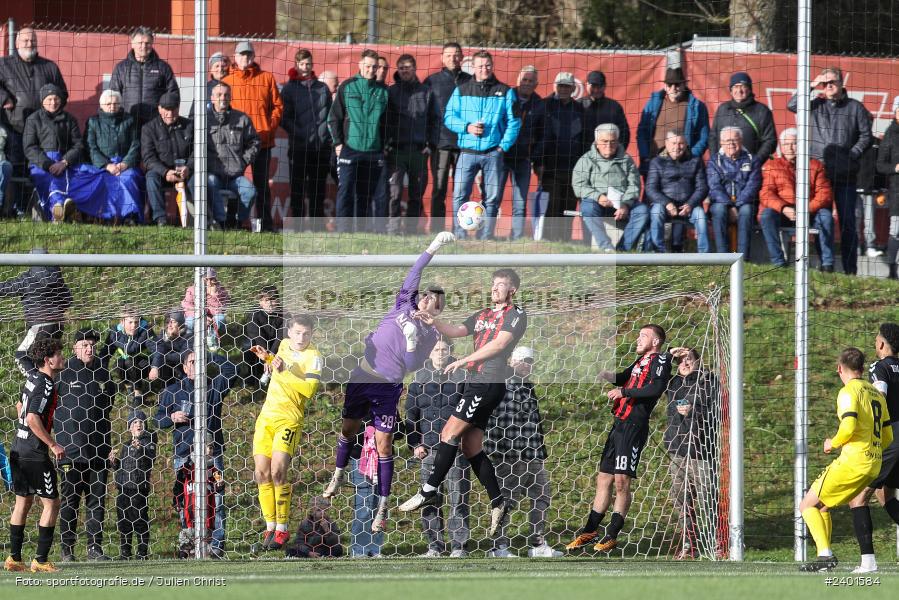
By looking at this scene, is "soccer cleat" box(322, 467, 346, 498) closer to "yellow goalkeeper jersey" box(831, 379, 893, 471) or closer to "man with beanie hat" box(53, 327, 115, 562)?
"man with beanie hat" box(53, 327, 115, 562)

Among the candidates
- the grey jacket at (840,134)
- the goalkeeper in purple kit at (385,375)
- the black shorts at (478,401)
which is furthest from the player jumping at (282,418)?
the grey jacket at (840,134)

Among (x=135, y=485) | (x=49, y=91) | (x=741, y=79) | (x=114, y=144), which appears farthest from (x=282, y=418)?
(x=741, y=79)

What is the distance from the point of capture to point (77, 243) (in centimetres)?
1160

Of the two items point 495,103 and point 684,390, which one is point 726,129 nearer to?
point 495,103

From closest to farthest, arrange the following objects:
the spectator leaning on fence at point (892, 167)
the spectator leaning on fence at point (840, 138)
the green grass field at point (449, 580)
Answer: the green grass field at point (449, 580)
the spectator leaning on fence at point (840, 138)
the spectator leaning on fence at point (892, 167)

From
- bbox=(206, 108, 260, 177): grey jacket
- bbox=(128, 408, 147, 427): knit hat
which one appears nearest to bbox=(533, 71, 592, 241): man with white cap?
bbox=(206, 108, 260, 177): grey jacket

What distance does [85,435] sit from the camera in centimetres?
861

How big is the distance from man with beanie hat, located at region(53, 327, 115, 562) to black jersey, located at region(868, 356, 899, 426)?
5.28 m

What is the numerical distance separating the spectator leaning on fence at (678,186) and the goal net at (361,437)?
2.09m

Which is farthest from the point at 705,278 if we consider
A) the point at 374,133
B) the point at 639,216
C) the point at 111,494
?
the point at 111,494

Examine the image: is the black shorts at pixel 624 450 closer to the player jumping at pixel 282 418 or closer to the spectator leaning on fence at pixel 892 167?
the player jumping at pixel 282 418

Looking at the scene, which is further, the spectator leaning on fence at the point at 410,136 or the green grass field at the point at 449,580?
the spectator leaning on fence at the point at 410,136

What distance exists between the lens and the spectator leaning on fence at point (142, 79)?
37.5 feet

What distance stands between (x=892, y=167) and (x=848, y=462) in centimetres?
523
